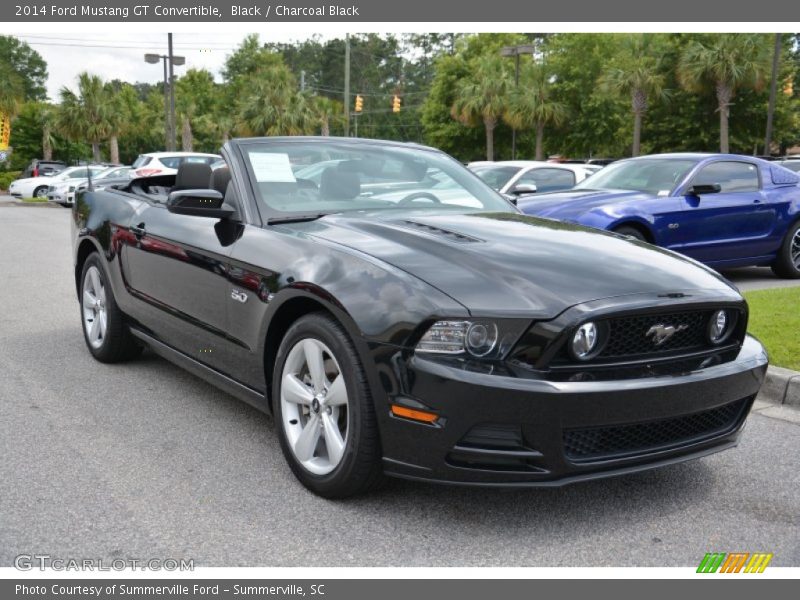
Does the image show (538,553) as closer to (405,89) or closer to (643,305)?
(643,305)

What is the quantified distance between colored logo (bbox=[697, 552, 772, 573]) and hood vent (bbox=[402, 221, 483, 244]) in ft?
5.00

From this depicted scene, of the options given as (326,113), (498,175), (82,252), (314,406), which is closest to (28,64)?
(326,113)

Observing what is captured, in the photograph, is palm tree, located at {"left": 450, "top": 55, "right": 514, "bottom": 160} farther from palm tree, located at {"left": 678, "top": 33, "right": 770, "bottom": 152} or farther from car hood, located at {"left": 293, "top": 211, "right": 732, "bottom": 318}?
car hood, located at {"left": 293, "top": 211, "right": 732, "bottom": 318}

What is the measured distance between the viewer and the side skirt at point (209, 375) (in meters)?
→ 4.02

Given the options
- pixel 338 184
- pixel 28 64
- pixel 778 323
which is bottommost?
pixel 778 323

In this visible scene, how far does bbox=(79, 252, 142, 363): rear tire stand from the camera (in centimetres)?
560

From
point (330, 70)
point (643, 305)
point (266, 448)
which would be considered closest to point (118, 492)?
point (266, 448)

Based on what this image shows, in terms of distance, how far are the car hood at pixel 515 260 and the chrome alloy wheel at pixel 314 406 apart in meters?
0.48

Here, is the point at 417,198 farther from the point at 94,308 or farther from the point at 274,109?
the point at 274,109

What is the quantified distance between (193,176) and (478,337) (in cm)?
294

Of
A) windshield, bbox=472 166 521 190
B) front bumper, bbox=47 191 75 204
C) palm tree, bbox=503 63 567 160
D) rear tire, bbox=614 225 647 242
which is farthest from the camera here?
palm tree, bbox=503 63 567 160

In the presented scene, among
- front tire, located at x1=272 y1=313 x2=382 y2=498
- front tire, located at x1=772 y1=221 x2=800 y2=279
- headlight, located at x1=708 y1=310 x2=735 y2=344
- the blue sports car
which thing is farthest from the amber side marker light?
front tire, located at x1=772 y1=221 x2=800 y2=279

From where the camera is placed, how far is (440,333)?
10.1 feet

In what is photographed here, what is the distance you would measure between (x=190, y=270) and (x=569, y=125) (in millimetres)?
46119
